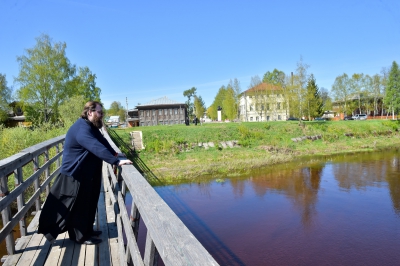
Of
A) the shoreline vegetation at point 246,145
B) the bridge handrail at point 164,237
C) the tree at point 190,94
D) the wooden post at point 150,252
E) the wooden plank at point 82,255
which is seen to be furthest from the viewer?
the tree at point 190,94

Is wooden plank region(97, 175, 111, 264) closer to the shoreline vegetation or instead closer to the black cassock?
the black cassock

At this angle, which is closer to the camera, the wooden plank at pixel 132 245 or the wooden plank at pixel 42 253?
the wooden plank at pixel 132 245

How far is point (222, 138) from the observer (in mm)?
24984

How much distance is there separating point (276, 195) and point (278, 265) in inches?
223

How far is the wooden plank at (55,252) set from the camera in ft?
9.29

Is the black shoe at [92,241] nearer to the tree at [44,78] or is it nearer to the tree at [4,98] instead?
the tree at [44,78]

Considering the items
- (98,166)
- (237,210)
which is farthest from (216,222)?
(98,166)

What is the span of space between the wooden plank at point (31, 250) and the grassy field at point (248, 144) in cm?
1228

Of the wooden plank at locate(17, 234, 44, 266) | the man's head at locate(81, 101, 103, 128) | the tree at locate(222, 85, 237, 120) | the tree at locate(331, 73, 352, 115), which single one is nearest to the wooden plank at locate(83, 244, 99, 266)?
the wooden plank at locate(17, 234, 44, 266)

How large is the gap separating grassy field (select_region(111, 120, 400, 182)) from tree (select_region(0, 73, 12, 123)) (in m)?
17.6

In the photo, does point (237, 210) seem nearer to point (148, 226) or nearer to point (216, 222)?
point (216, 222)

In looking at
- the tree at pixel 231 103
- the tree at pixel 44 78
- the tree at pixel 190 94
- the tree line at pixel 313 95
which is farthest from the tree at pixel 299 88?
the tree at pixel 190 94

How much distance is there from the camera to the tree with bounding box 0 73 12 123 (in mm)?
33969

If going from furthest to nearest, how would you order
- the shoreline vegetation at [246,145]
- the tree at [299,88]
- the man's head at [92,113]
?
the tree at [299,88] < the shoreline vegetation at [246,145] < the man's head at [92,113]
